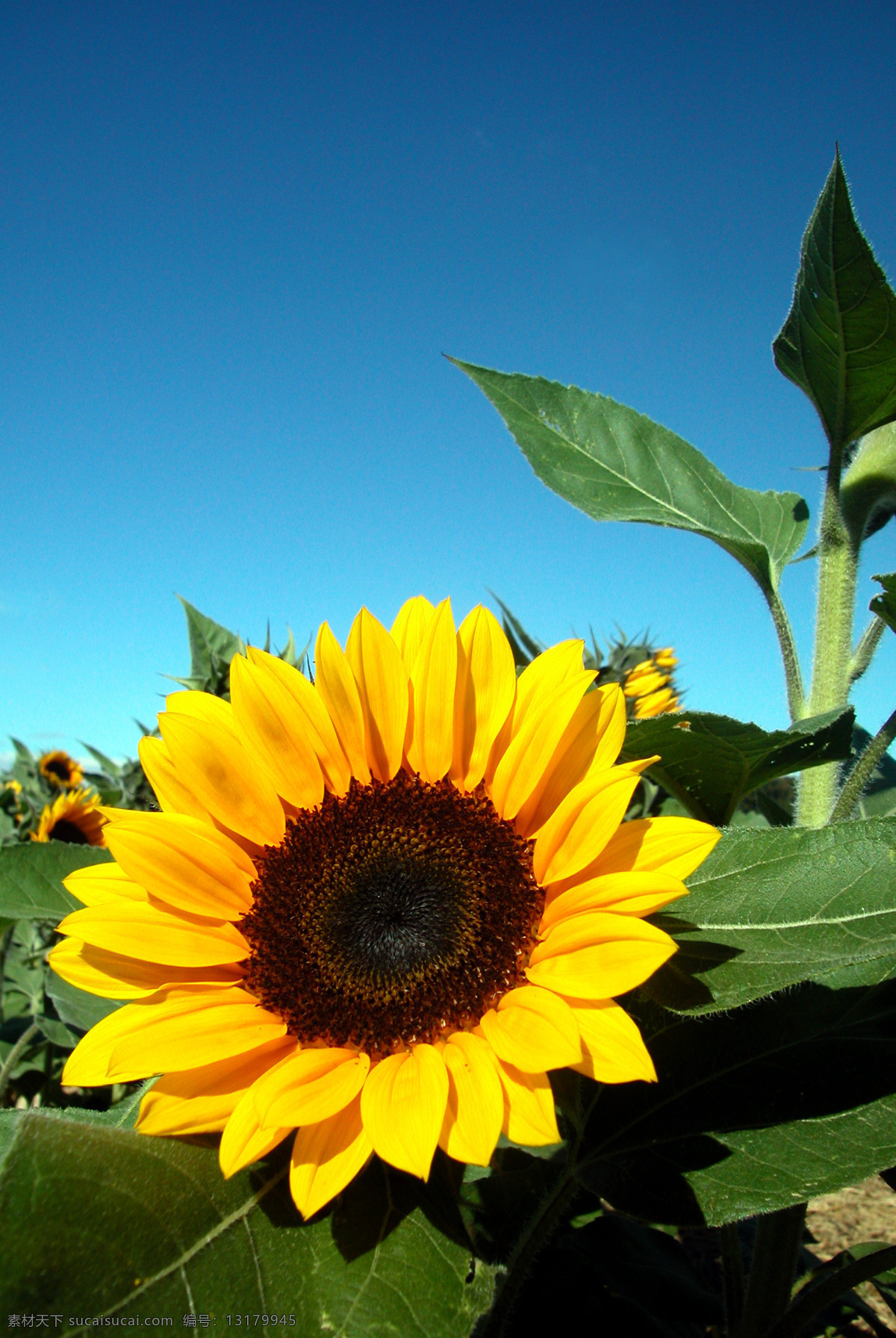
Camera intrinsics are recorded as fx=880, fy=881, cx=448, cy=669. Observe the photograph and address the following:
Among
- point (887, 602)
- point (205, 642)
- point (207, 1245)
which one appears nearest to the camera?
point (207, 1245)

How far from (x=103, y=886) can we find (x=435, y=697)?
52cm

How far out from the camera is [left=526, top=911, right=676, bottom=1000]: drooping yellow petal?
2.97 ft

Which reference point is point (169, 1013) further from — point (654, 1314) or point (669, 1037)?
point (654, 1314)

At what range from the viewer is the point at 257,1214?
955 millimetres

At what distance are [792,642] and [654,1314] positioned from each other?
51.4 inches

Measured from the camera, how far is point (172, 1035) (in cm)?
101

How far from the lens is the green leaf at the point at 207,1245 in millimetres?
788

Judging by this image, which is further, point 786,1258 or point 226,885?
point 786,1258

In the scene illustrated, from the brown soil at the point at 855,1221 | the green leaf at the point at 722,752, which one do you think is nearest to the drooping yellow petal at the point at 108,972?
the green leaf at the point at 722,752

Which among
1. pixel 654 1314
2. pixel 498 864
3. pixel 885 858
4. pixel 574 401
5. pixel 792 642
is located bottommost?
pixel 654 1314

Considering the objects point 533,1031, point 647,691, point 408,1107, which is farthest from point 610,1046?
point 647,691

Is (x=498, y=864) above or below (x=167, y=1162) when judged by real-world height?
above

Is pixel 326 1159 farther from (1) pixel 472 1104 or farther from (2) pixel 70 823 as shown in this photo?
(2) pixel 70 823

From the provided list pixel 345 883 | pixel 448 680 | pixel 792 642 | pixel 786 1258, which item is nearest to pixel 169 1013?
pixel 345 883
